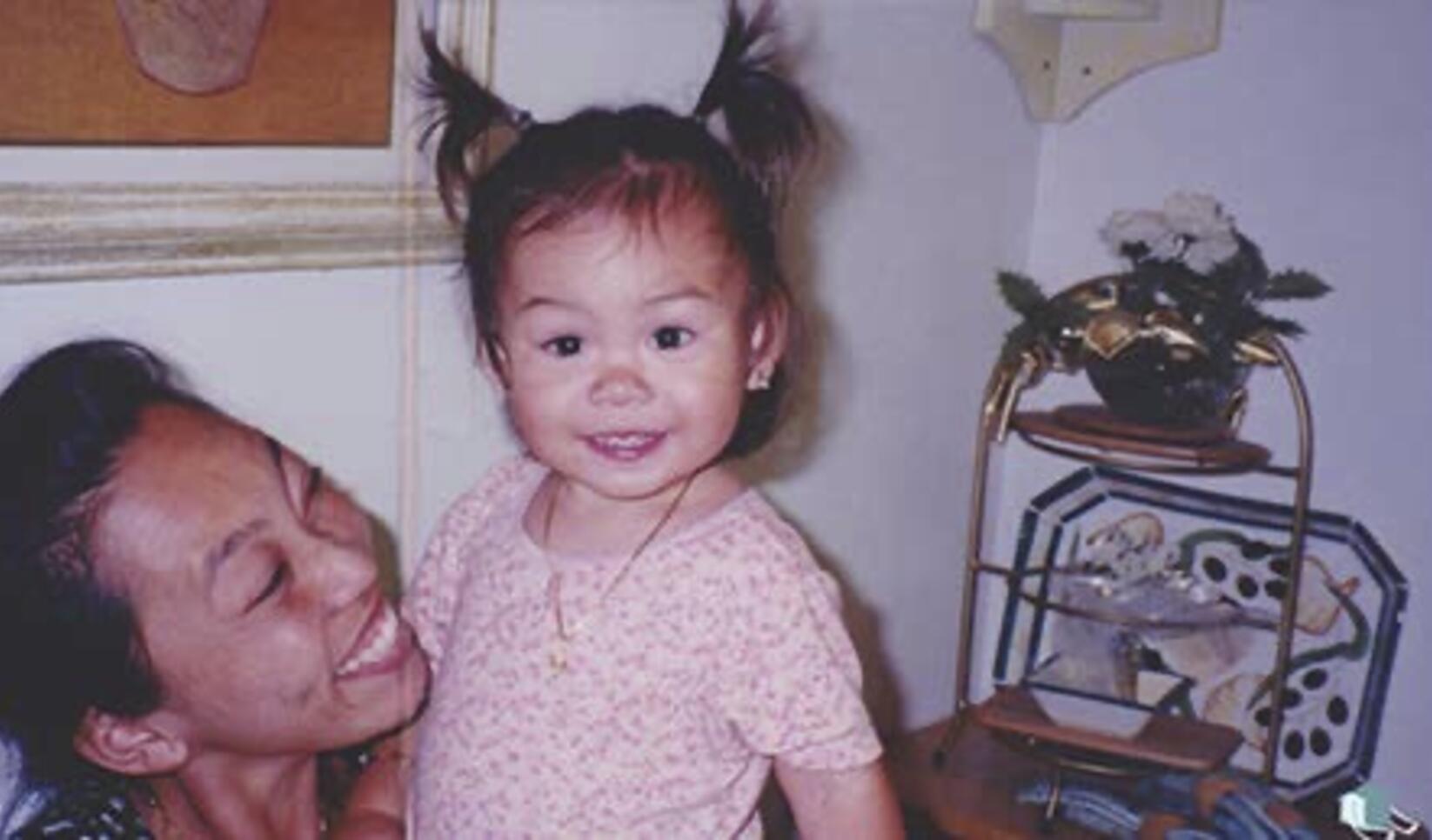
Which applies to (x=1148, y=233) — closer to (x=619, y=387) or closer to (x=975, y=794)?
(x=975, y=794)

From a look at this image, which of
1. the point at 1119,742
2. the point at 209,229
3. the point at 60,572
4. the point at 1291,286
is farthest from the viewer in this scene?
the point at 1291,286

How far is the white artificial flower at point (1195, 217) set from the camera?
1.64m

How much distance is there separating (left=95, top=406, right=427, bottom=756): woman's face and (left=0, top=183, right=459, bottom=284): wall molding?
164 mm

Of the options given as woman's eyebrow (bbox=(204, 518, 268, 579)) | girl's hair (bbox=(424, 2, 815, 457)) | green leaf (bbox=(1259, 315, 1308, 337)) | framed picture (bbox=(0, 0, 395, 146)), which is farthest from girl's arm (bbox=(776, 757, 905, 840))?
green leaf (bbox=(1259, 315, 1308, 337))

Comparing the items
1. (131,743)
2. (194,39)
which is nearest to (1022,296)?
(194,39)

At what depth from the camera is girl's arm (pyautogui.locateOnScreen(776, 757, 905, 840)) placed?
0.93 meters

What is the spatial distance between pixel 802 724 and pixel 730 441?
225 mm

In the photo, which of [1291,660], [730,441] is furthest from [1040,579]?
[730,441]

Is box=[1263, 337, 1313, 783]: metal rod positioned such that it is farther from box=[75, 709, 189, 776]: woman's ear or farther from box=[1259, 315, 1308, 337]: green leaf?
box=[75, 709, 189, 776]: woman's ear

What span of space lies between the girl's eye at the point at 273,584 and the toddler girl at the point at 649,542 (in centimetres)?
17

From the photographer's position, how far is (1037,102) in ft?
6.13

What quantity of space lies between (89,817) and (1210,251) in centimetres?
125

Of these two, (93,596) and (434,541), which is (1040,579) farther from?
(93,596)

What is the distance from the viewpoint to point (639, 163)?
93 cm
